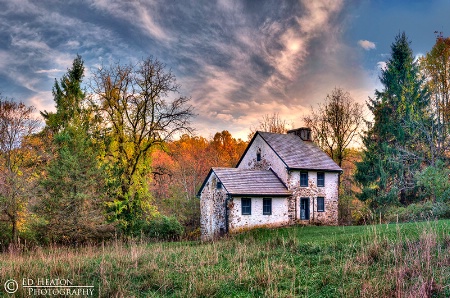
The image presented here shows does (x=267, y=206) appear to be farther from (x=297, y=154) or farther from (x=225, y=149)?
(x=225, y=149)

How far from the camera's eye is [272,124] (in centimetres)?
4128

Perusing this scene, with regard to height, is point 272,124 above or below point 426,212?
above

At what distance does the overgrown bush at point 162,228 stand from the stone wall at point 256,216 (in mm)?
4587

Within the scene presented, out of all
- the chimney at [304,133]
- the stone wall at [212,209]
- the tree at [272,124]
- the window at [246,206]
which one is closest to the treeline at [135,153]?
the stone wall at [212,209]

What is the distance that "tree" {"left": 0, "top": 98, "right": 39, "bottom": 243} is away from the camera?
17375 millimetres

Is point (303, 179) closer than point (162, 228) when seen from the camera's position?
No

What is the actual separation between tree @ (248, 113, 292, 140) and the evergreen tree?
13.8m

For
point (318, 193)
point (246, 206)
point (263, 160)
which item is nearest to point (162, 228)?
point (246, 206)

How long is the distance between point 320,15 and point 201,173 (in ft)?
81.9

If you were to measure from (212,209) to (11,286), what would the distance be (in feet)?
58.4

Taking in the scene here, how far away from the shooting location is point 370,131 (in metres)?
27.6

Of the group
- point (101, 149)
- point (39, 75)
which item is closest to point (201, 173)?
point (101, 149)

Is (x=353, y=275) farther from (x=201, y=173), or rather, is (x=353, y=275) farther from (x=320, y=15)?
(x=201, y=173)

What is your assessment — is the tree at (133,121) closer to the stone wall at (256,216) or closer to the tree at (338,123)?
the stone wall at (256,216)
